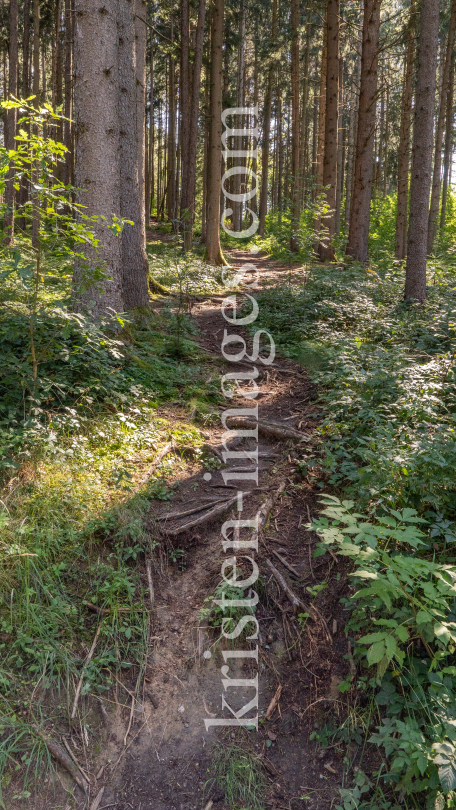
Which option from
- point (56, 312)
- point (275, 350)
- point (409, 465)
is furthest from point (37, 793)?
point (275, 350)

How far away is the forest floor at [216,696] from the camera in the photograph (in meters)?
2.61

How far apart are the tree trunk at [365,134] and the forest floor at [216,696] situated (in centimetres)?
1001

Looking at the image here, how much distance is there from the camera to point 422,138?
7.77 metres

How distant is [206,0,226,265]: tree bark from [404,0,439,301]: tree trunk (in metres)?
6.88

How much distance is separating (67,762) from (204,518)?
71.0 inches

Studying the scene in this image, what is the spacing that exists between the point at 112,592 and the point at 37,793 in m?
1.07

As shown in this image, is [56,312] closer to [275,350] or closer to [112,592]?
[112,592]

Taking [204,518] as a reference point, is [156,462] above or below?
above

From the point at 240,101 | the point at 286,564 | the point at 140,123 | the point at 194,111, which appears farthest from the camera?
the point at 240,101

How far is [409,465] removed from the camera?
10.4 ft

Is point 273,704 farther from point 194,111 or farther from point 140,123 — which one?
point 194,111

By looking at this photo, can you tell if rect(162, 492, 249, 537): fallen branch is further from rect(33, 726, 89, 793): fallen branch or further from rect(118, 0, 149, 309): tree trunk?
rect(118, 0, 149, 309): tree trunk

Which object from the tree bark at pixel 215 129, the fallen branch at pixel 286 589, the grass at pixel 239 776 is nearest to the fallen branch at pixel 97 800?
the grass at pixel 239 776

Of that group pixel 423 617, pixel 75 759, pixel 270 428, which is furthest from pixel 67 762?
pixel 270 428
